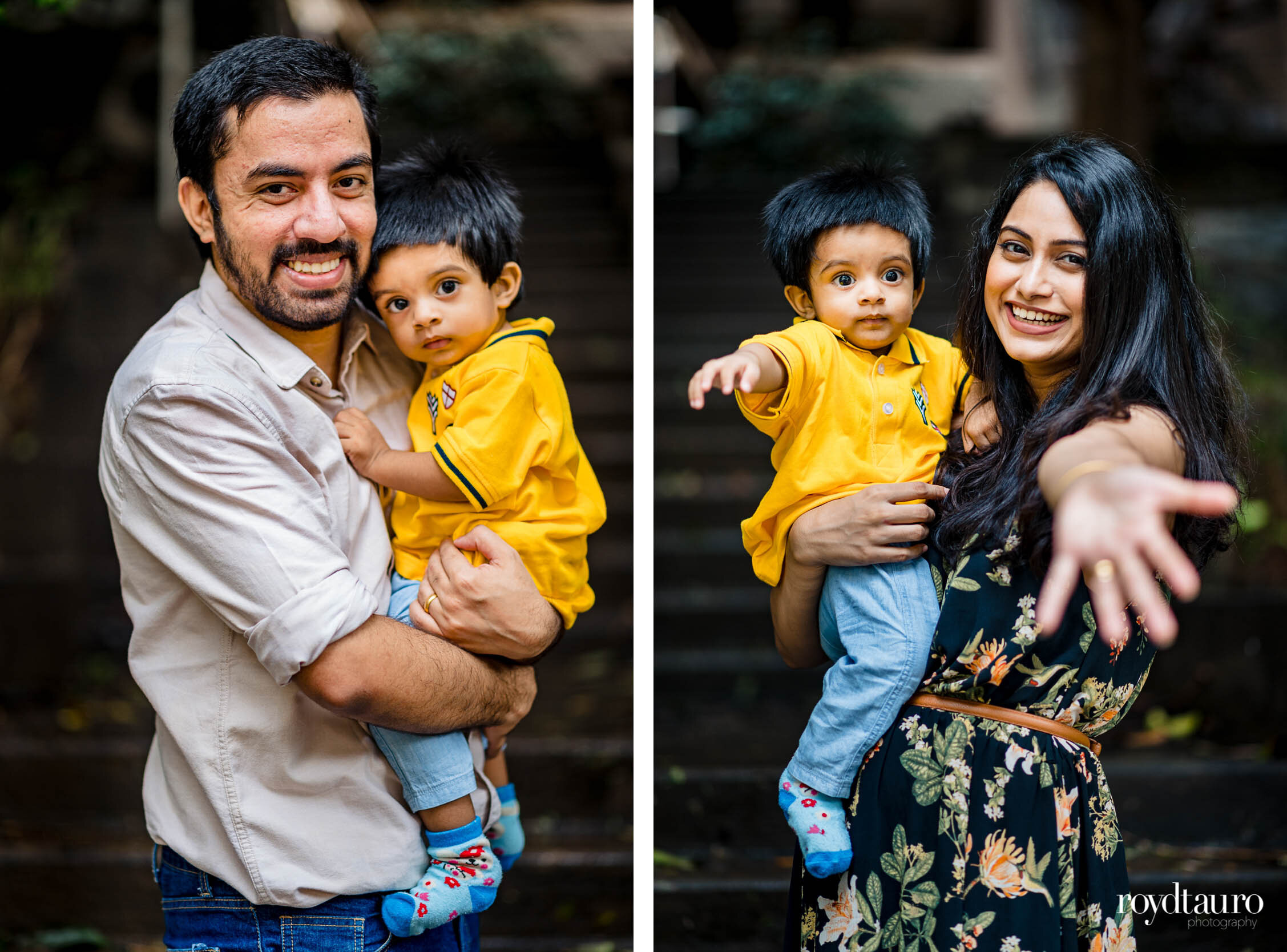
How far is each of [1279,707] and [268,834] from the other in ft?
12.2

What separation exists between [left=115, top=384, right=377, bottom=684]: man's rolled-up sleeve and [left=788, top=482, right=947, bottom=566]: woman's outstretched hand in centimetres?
71

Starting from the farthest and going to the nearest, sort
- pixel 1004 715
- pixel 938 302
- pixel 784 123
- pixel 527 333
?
pixel 784 123 → pixel 938 302 → pixel 527 333 → pixel 1004 715

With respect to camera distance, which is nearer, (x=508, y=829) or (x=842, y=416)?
(x=842, y=416)

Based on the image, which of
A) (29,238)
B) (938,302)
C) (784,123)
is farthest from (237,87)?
(784,123)

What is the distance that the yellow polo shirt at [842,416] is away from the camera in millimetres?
1820

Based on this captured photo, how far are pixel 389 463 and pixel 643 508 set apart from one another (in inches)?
16.8

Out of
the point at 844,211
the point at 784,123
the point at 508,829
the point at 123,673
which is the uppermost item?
the point at 784,123

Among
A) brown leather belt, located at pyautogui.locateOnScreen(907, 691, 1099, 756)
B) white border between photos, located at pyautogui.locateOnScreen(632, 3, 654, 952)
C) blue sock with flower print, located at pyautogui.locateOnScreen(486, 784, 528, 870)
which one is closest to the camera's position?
brown leather belt, located at pyautogui.locateOnScreen(907, 691, 1099, 756)

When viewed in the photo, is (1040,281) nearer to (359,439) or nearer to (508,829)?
(359,439)

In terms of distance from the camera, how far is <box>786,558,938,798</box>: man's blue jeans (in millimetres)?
1812

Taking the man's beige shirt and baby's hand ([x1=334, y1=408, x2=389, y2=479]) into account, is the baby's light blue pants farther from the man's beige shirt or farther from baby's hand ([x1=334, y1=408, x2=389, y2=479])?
baby's hand ([x1=334, y1=408, x2=389, y2=479])

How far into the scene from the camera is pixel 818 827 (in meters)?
1.85

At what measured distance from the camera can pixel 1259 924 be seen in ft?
10.9

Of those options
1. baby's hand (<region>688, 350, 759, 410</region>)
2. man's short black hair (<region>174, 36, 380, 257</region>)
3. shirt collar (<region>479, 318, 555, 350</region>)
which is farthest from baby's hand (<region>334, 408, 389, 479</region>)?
baby's hand (<region>688, 350, 759, 410</region>)
